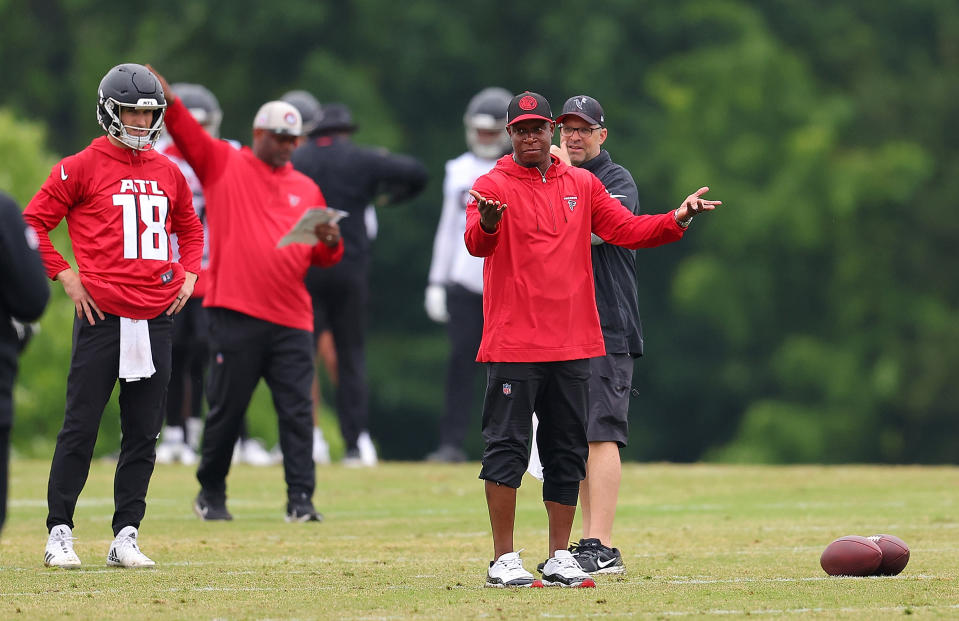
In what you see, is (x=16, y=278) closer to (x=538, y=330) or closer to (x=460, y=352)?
(x=538, y=330)

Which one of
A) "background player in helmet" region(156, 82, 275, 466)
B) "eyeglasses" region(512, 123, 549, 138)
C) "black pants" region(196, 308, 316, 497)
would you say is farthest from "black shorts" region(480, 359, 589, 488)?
"background player in helmet" region(156, 82, 275, 466)

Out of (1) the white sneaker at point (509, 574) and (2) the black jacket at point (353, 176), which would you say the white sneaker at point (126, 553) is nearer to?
(1) the white sneaker at point (509, 574)

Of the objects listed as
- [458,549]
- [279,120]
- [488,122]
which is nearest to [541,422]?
[458,549]

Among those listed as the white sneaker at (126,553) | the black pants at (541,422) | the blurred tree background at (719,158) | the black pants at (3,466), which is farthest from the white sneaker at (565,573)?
the blurred tree background at (719,158)

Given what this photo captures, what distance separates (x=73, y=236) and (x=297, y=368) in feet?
8.51

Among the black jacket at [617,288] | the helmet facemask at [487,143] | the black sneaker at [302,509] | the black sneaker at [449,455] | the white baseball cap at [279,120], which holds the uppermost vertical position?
the helmet facemask at [487,143]

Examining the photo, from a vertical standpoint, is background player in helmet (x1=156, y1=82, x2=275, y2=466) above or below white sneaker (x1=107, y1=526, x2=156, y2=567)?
above

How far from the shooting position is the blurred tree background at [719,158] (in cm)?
3981

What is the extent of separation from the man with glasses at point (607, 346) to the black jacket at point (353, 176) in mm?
5889

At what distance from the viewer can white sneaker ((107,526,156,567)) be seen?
9.65 meters

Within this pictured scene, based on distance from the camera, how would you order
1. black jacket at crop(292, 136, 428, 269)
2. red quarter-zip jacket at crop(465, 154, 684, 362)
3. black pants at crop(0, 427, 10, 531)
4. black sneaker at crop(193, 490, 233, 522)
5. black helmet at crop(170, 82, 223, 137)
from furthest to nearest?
black helmet at crop(170, 82, 223, 137), black jacket at crop(292, 136, 428, 269), black sneaker at crop(193, 490, 233, 522), red quarter-zip jacket at crop(465, 154, 684, 362), black pants at crop(0, 427, 10, 531)

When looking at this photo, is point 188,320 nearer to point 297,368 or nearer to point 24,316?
point 297,368

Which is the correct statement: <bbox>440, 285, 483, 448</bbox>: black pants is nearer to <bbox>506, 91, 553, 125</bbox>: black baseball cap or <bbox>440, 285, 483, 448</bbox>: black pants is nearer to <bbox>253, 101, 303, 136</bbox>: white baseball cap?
<bbox>253, 101, 303, 136</bbox>: white baseball cap

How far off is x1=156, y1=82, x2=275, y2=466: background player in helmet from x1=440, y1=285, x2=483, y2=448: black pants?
168 cm
